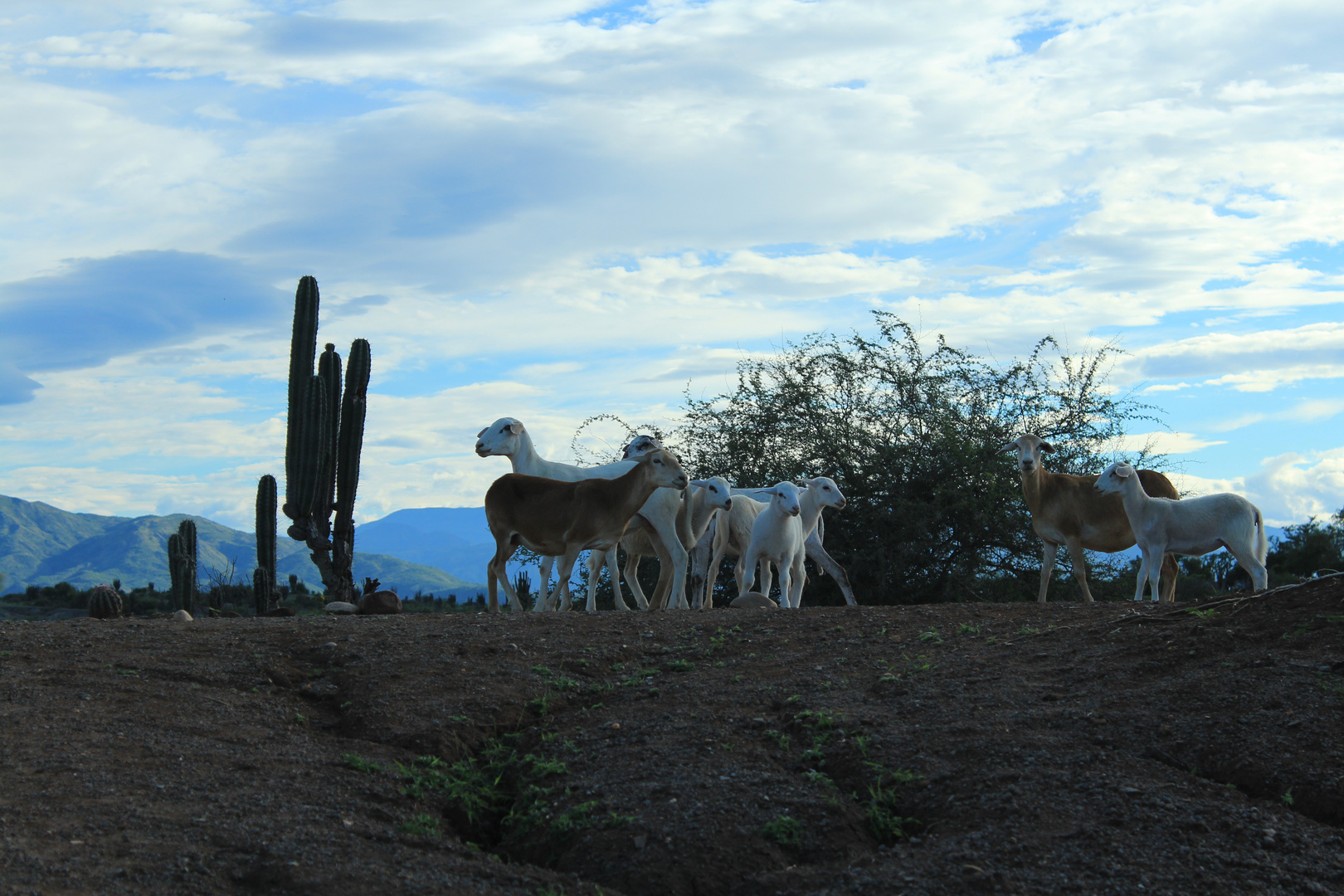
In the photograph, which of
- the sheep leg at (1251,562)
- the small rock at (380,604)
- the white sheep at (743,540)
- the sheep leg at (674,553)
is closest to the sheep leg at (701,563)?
the white sheep at (743,540)

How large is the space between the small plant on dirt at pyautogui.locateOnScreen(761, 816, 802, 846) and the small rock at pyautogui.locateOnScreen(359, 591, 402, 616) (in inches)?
323

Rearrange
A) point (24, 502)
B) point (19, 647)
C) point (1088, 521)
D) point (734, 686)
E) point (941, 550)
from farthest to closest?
point (24, 502) < point (941, 550) < point (1088, 521) < point (19, 647) < point (734, 686)

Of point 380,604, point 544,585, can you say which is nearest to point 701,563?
point 544,585

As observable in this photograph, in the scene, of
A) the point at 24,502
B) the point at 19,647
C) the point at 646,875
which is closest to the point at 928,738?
the point at 646,875

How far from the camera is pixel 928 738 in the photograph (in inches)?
227

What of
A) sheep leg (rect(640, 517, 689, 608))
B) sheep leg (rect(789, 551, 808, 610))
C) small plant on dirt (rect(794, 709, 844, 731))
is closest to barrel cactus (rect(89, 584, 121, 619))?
sheep leg (rect(640, 517, 689, 608))

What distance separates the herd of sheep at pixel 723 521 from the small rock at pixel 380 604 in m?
1.11

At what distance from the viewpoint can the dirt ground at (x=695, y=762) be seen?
15.0ft

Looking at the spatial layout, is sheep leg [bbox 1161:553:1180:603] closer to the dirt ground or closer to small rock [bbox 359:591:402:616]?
the dirt ground

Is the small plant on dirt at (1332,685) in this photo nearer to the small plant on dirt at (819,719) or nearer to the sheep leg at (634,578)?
the small plant on dirt at (819,719)

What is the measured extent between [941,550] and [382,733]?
14461 mm

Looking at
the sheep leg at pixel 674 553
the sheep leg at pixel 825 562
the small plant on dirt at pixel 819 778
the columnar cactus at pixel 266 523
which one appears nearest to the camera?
the small plant on dirt at pixel 819 778

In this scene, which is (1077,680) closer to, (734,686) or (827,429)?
(734,686)

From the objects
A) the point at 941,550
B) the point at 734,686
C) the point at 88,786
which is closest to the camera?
the point at 88,786
